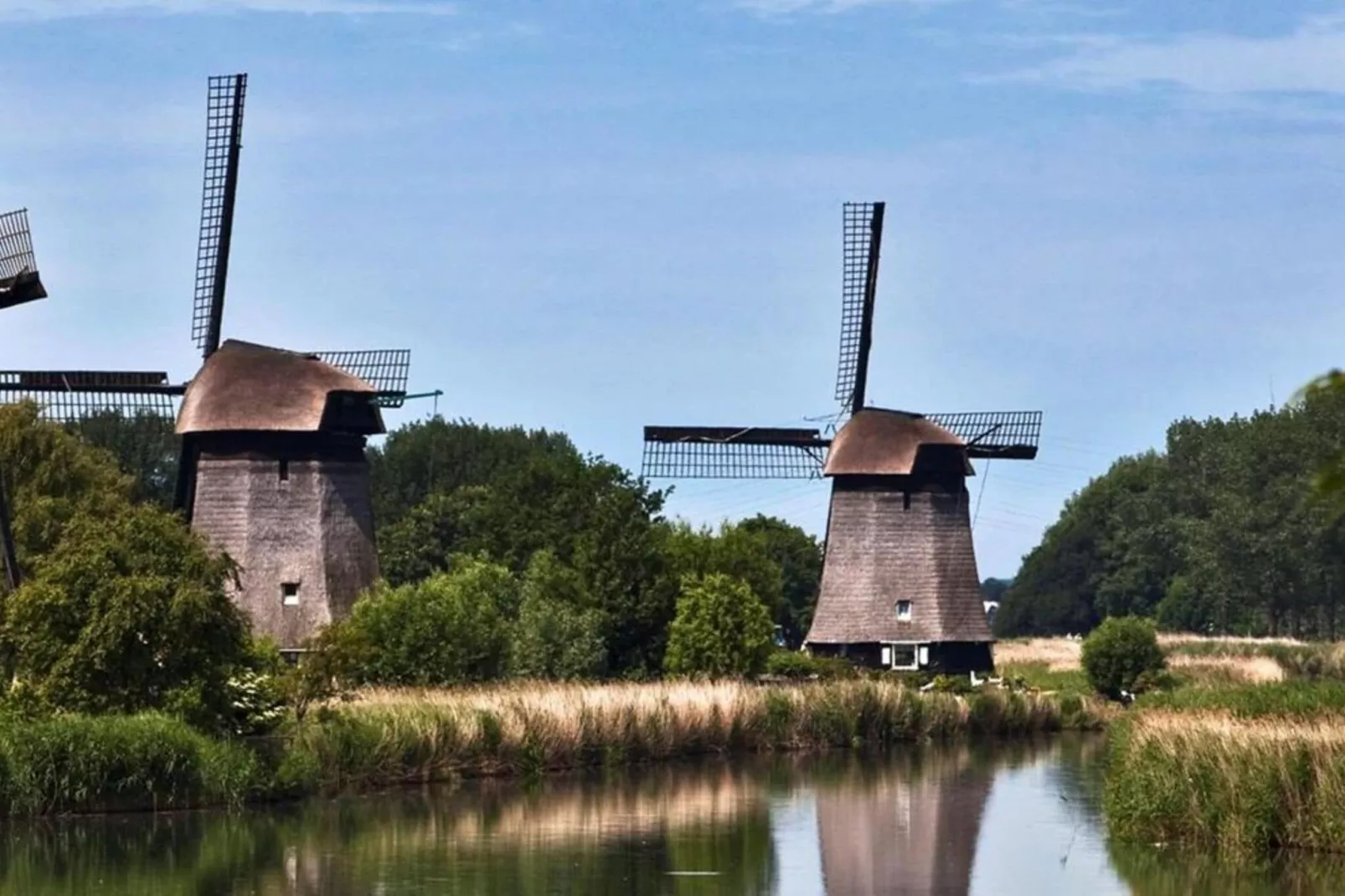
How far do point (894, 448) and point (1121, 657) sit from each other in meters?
6.65

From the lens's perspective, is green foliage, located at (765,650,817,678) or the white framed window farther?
the white framed window

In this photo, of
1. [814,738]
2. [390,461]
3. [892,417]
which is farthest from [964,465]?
[390,461]

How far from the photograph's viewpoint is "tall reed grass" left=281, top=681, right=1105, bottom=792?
36.1 meters

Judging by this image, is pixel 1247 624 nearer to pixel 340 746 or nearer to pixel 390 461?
pixel 390 461

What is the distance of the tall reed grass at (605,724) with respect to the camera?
3606 cm

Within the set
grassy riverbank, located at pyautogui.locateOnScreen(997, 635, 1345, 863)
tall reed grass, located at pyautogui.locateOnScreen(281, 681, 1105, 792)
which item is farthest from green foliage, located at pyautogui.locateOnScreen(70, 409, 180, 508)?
grassy riverbank, located at pyautogui.locateOnScreen(997, 635, 1345, 863)

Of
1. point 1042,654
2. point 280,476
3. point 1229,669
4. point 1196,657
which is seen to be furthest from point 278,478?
point 1042,654

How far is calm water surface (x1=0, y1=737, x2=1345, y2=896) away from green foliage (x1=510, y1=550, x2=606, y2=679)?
22.1 ft

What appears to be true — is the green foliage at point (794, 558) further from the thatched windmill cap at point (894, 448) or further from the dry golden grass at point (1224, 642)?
the thatched windmill cap at point (894, 448)

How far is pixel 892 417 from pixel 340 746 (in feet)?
78.9

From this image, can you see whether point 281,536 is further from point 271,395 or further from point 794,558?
point 794,558

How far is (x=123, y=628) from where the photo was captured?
32.8 m

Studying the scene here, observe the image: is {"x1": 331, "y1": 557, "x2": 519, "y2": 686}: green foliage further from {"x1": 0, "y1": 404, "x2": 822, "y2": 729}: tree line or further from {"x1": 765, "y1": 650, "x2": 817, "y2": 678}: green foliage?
{"x1": 765, "y1": 650, "x2": 817, "y2": 678}: green foliage

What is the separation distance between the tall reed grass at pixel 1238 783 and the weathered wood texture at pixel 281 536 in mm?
20811
